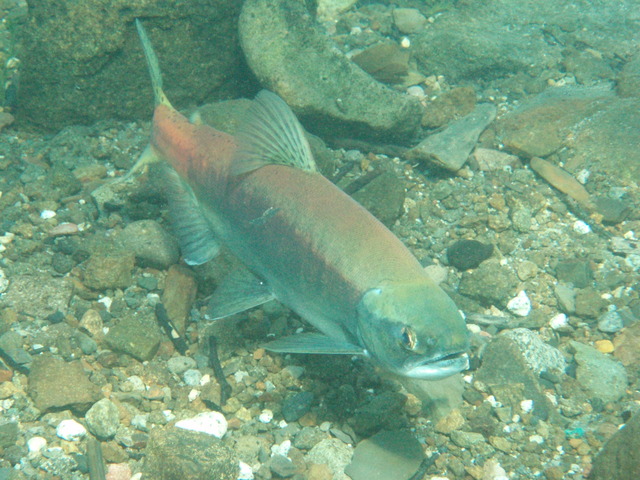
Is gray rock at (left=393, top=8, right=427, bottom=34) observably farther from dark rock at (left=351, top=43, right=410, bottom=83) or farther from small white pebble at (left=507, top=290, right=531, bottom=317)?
small white pebble at (left=507, top=290, right=531, bottom=317)

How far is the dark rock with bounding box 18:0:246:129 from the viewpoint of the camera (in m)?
4.96

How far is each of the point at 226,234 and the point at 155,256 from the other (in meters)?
1.23

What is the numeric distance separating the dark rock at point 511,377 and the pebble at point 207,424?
195 cm

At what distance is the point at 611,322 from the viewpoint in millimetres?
4047

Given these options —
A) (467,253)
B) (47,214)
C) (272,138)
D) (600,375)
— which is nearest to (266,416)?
(272,138)

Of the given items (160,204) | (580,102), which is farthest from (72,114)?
(580,102)

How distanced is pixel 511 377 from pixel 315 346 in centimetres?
190

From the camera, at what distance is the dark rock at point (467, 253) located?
435 cm

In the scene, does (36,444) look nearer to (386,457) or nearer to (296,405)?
(296,405)

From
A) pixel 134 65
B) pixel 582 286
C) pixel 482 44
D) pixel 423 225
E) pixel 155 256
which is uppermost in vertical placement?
pixel 134 65

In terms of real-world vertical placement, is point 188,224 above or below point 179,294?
above

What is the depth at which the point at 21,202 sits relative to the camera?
4617mm

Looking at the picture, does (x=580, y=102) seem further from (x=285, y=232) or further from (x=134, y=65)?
(x=134, y=65)

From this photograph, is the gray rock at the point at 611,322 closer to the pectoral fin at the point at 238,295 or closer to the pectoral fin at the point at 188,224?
the pectoral fin at the point at 238,295
